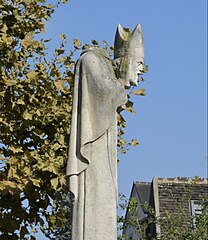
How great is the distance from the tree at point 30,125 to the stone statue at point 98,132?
8.73ft

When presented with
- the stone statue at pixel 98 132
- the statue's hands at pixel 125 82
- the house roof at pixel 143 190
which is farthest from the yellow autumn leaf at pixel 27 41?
the house roof at pixel 143 190

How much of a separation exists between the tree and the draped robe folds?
266cm

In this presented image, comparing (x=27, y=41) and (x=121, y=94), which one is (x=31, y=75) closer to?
(x=27, y=41)

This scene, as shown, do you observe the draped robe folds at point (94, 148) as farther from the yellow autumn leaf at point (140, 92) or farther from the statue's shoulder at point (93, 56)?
the yellow autumn leaf at point (140, 92)

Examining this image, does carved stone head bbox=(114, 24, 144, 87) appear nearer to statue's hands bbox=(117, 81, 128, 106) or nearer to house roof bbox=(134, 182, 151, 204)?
statue's hands bbox=(117, 81, 128, 106)

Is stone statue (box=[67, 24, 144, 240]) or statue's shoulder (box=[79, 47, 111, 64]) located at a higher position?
statue's shoulder (box=[79, 47, 111, 64])

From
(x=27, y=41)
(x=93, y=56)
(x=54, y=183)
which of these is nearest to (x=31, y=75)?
(x=27, y=41)

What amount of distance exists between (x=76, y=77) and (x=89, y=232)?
1.57 m

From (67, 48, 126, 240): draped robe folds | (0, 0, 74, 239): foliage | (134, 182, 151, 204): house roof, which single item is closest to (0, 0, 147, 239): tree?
(0, 0, 74, 239): foliage

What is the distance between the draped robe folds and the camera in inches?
211

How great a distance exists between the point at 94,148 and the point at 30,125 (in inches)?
146

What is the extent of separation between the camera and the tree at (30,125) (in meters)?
8.51

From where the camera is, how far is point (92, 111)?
575 cm

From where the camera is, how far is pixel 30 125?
9.17 metres
